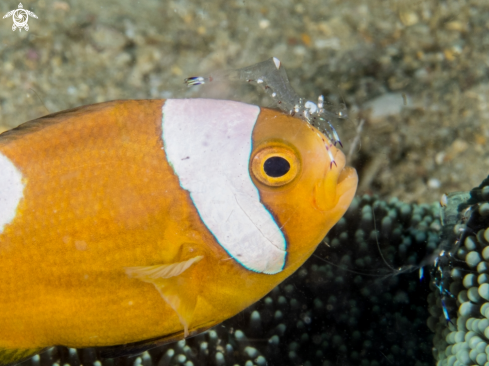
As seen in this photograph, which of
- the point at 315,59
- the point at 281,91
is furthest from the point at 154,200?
the point at 315,59

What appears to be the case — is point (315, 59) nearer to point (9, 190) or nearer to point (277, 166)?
point (277, 166)

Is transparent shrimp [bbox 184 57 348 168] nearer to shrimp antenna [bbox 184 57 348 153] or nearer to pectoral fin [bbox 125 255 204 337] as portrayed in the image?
shrimp antenna [bbox 184 57 348 153]

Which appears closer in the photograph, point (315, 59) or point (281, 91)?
point (281, 91)

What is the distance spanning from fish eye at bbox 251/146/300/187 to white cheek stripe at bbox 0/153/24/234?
27.9 inches

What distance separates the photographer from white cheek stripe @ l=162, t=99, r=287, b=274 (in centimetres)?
115

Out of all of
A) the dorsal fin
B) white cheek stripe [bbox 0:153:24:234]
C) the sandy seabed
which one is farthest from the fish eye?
the sandy seabed

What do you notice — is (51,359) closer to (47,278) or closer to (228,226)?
(47,278)

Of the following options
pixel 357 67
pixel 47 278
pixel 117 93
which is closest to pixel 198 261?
pixel 47 278

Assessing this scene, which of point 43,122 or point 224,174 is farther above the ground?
point 43,122

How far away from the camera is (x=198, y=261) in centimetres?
117

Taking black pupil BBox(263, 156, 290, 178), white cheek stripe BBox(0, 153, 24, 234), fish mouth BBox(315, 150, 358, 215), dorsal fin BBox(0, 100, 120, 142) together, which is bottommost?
fish mouth BBox(315, 150, 358, 215)

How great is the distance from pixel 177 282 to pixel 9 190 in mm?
574

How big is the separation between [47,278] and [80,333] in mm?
235

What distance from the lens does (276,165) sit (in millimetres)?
1133
